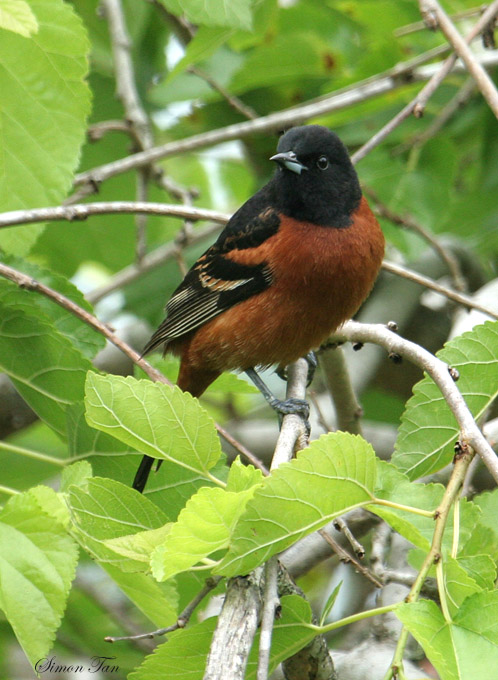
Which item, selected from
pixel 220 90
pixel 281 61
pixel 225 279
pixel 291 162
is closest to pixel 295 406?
pixel 225 279

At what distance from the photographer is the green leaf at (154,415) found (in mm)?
1961

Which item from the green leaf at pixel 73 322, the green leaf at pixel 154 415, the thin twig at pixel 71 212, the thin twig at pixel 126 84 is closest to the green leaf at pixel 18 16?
the thin twig at pixel 71 212

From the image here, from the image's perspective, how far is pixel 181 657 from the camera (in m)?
1.96

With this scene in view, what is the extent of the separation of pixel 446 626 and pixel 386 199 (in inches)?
133

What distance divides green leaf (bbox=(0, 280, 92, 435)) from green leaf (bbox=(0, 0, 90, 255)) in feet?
1.47

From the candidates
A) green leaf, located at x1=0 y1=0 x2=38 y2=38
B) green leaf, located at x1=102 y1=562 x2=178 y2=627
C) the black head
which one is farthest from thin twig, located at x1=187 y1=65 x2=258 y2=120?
green leaf, located at x1=102 y1=562 x2=178 y2=627

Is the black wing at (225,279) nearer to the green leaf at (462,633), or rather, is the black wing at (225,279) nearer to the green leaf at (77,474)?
the green leaf at (77,474)

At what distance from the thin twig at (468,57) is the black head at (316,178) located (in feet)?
2.11

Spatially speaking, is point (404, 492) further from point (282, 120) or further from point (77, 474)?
point (282, 120)

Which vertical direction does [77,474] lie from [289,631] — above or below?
above

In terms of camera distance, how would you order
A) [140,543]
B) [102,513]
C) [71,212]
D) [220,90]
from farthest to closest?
[220,90]
[71,212]
[102,513]
[140,543]

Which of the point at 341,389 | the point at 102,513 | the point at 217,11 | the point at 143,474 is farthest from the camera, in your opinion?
the point at 341,389

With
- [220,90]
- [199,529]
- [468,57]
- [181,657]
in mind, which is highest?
[220,90]

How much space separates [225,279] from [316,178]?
0.61 m
